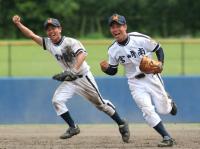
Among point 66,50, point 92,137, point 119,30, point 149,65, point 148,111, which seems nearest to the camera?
point 149,65

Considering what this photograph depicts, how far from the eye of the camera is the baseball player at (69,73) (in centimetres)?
1077

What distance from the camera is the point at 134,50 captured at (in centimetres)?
1030

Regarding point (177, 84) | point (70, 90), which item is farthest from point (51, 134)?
point (177, 84)

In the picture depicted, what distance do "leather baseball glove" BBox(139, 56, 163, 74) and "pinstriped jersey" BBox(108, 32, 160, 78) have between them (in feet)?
0.66

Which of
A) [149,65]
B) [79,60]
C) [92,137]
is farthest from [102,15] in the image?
[149,65]

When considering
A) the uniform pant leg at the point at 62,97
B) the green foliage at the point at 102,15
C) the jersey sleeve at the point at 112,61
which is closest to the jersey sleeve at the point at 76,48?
the jersey sleeve at the point at 112,61

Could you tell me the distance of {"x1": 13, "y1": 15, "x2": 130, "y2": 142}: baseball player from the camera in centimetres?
1077

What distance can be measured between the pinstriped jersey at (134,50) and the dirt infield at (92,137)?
1.13 meters

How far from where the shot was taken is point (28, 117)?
13508mm

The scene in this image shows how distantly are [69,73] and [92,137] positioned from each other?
130 centimetres

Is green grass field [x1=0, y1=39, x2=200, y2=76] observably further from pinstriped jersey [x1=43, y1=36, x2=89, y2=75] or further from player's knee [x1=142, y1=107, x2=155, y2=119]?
player's knee [x1=142, y1=107, x2=155, y2=119]

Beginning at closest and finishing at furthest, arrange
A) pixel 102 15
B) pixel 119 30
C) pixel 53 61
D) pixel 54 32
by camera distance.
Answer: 1. pixel 119 30
2. pixel 54 32
3. pixel 53 61
4. pixel 102 15

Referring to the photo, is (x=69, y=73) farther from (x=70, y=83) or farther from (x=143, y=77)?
(x=143, y=77)

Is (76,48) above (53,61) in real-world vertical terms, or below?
above
